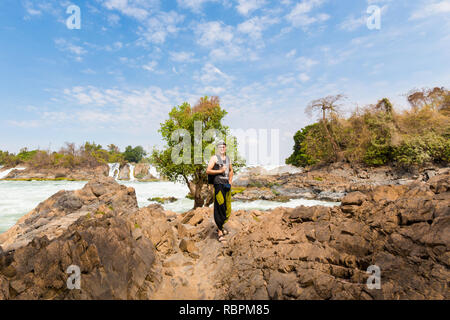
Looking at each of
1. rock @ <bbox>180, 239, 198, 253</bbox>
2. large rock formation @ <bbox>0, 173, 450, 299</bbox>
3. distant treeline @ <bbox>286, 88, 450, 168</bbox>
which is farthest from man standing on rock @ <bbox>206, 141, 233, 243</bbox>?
distant treeline @ <bbox>286, 88, 450, 168</bbox>

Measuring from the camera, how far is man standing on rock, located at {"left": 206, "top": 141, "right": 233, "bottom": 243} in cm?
500

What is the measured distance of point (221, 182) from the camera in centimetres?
503

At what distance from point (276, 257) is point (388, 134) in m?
25.9

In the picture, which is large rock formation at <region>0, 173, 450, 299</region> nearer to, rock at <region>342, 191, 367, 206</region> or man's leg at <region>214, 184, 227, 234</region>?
rock at <region>342, 191, 367, 206</region>


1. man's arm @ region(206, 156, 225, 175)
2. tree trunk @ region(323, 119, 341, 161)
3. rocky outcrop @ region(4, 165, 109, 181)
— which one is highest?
tree trunk @ region(323, 119, 341, 161)

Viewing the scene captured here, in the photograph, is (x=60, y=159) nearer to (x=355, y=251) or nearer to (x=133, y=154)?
(x=133, y=154)

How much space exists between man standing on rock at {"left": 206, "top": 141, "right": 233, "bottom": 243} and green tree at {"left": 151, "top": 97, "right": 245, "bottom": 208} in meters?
6.00

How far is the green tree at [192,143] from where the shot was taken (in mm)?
11156

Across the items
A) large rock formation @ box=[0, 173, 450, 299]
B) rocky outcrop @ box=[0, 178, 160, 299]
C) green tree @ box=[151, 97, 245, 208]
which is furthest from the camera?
green tree @ box=[151, 97, 245, 208]

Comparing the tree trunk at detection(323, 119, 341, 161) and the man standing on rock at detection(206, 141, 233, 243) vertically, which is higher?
the tree trunk at detection(323, 119, 341, 161)

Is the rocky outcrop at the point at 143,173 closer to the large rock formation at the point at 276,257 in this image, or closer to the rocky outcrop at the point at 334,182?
the rocky outcrop at the point at 334,182

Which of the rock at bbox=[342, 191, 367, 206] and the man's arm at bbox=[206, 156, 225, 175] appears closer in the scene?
the rock at bbox=[342, 191, 367, 206]

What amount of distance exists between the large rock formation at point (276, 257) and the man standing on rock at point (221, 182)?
1.80 feet

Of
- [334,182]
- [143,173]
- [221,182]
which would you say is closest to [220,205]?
[221,182]
